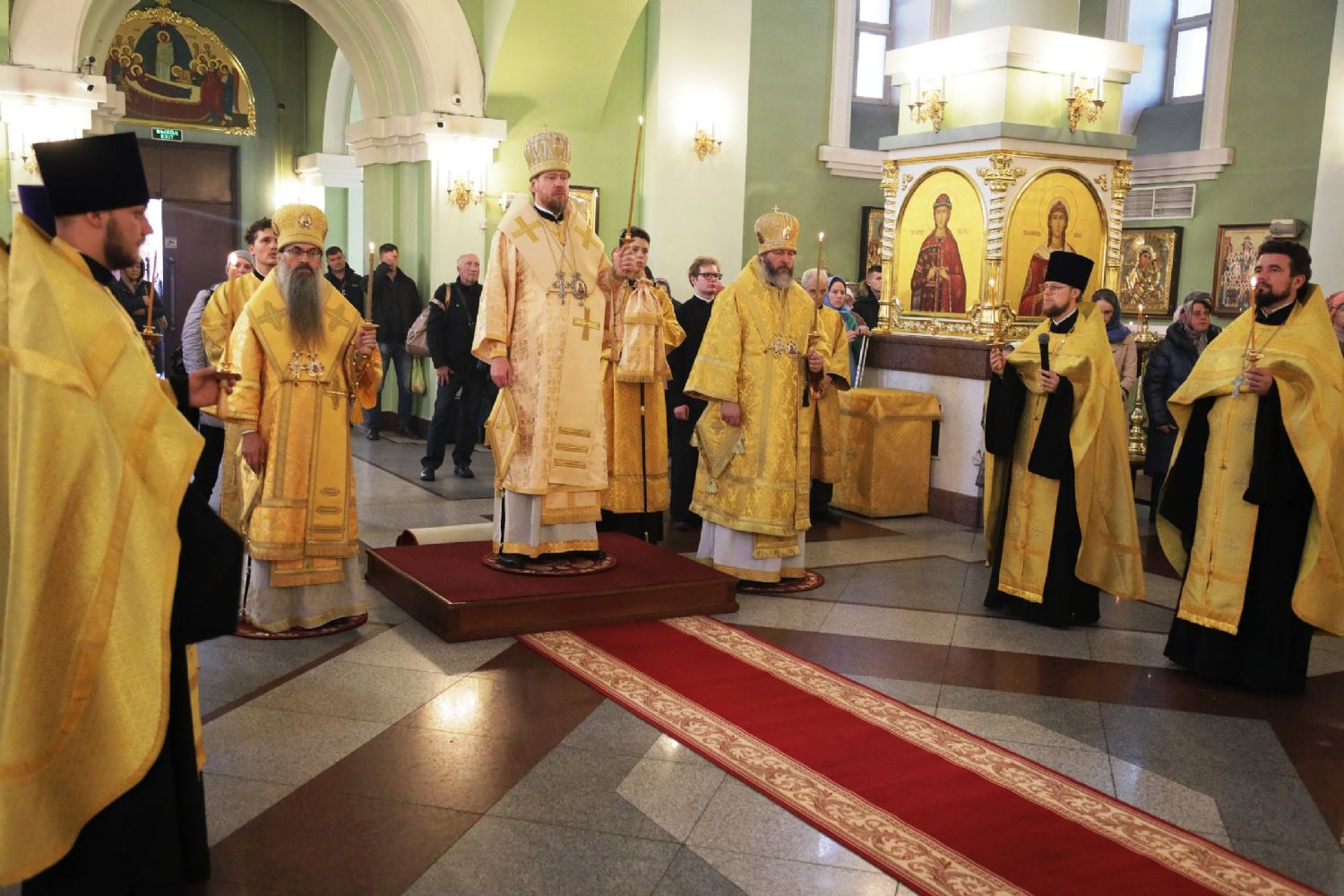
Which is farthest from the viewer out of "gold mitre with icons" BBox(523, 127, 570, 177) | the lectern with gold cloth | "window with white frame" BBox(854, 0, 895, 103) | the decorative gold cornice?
"window with white frame" BBox(854, 0, 895, 103)

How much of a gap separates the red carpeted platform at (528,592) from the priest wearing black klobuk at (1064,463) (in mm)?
1521

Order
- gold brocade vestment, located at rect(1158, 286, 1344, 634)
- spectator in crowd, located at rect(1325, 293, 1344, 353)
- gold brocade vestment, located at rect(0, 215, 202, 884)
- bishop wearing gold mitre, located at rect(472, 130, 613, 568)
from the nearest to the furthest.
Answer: gold brocade vestment, located at rect(0, 215, 202, 884), gold brocade vestment, located at rect(1158, 286, 1344, 634), bishop wearing gold mitre, located at rect(472, 130, 613, 568), spectator in crowd, located at rect(1325, 293, 1344, 353)

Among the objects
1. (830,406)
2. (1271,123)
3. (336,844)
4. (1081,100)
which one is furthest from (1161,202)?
(336,844)

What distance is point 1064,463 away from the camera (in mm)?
5887

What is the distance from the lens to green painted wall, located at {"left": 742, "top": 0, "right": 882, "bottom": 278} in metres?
14.0

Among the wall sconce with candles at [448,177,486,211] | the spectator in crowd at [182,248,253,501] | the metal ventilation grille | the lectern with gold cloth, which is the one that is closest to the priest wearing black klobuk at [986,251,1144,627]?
the lectern with gold cloth

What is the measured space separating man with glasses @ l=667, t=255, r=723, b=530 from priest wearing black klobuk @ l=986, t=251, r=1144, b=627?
2.29 m

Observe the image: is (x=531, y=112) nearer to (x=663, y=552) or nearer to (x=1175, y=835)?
(x=663, y=552)

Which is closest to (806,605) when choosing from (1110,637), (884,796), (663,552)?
(663,552)

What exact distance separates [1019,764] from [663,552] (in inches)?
107

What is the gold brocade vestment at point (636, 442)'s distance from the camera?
6992 millimetres

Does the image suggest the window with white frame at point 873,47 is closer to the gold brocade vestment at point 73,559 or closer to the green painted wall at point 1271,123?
the green painted wall at point 1271,123

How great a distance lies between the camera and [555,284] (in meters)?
5.76

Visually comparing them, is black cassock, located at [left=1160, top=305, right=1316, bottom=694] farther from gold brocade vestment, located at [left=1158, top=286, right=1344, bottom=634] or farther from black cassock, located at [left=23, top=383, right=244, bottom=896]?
black cassock, located at [left=23, top=383, right=244, bottom=896]
